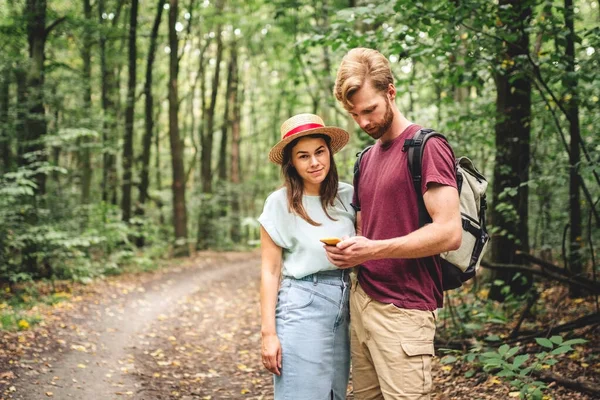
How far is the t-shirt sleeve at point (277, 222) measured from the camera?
2672mm

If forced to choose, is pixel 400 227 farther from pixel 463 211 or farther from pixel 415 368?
pixel 415 368

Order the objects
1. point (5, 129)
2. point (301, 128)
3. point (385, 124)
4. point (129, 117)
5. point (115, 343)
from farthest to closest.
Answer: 1. point (129, 117)
2. point (5, 129)
3. point (115, 343)
4. point (301, 128)
5. point (385, 124)

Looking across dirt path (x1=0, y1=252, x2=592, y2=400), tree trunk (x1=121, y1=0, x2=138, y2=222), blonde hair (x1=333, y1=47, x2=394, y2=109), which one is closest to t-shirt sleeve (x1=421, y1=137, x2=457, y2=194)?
blonde hair (x1=333, y1=47, x2=394, y2=109)

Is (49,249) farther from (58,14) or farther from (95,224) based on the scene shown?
(58,14)

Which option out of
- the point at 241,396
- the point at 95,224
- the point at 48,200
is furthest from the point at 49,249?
the point at 241,396

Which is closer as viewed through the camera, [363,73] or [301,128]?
[363,73]

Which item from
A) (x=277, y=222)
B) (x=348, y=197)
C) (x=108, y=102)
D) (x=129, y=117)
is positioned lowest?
(x=277, y=222)

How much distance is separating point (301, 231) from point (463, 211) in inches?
34.2

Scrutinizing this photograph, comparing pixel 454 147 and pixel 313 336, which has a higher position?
pixel 454 147

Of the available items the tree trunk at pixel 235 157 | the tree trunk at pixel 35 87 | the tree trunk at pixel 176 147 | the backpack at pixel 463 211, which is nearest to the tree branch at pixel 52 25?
the tree trunk at pixel 35 87

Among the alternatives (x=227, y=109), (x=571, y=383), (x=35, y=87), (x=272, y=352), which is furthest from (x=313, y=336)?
(x=227, y=109)

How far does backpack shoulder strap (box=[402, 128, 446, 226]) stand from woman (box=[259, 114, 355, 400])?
540 mm

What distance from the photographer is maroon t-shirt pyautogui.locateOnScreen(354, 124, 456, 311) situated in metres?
2.40

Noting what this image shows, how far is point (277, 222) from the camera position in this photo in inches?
106
